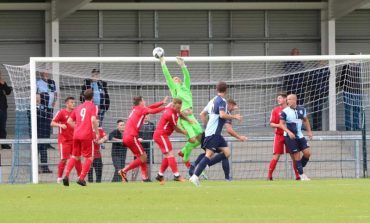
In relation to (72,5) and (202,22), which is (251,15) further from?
(72,5)

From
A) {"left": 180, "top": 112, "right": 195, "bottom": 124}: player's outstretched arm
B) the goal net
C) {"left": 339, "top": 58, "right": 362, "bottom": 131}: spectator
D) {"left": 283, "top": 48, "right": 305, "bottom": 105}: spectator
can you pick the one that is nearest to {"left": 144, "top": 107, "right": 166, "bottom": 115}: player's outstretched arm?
{"left": 180, "top": 112, "right": 195, "bottom": 124}: player's outstretched arm

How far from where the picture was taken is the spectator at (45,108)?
2605 cm

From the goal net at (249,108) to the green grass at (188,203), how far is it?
19.6ft

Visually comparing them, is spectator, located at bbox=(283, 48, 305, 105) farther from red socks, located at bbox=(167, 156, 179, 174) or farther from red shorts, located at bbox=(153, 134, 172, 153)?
red socks, located at bbox=(167, 156, 179, 174)

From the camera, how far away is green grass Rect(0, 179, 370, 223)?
44.8 ft

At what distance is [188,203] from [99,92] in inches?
442

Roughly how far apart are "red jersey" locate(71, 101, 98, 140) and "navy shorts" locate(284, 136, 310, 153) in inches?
185

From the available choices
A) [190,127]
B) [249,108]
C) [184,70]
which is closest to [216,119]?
[184,70]

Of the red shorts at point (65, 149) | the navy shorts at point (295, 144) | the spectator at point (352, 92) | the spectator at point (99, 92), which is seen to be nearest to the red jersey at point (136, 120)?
the red shorts at point (65, 149)

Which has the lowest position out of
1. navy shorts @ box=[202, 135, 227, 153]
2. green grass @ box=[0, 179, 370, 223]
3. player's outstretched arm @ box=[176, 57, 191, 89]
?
green grass @ box=[0, 179, 370, 223]

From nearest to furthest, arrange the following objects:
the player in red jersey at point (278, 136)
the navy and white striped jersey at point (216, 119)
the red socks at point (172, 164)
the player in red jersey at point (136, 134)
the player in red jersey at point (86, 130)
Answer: the player in red jersey at point (86, 130) → the navy and white striped jersey at point (216, 119) → the red socks at point (172, 164) → the player in red jersey at point (136, 134) → the player in red jersey at point (278, 136)

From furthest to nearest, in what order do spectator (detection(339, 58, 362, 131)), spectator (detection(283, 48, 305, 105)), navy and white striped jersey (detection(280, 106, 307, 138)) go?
spectator (detection(283, 48, 305, 105)), spectator (detection(339, 58, 362, 131)), navy and white striped jersey (detection(280, 106, 307, 138))

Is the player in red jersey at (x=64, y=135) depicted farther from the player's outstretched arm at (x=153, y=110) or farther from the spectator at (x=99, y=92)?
the spectator at (x=99, y=92)

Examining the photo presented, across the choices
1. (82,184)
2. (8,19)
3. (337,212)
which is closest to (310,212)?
(337,212)
